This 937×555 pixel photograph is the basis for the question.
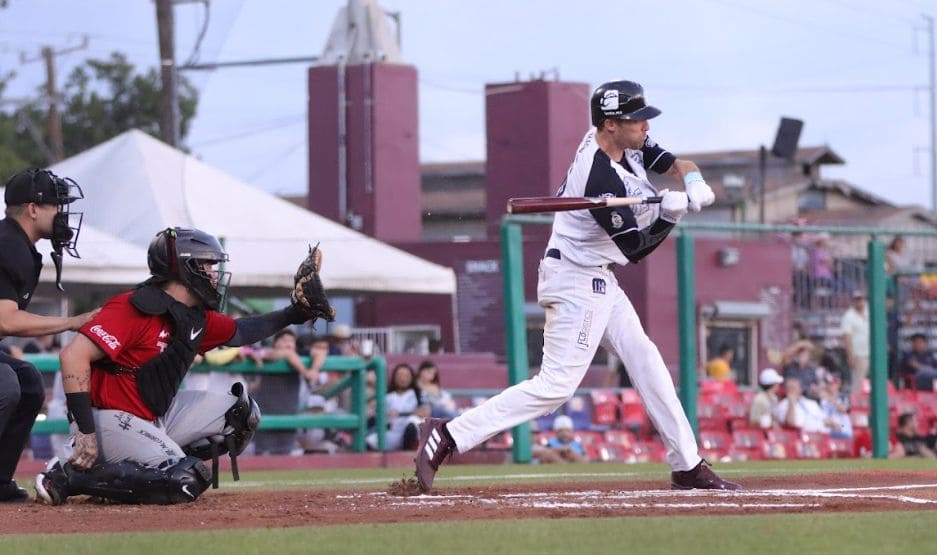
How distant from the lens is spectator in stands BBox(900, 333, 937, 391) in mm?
18812

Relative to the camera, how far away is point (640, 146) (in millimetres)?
8656

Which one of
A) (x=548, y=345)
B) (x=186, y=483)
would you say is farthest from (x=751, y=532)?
(x=186, y=483)

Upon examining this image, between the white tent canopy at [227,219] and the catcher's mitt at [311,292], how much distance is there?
8.88 metres

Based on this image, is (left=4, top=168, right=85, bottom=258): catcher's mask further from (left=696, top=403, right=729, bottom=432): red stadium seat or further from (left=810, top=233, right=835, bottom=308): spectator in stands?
(left=810, top=233, right=835, bottom=308): spectator in stands

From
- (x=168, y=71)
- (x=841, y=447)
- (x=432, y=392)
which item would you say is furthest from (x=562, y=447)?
(x=168, y=71)

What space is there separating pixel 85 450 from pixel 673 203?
3100mm

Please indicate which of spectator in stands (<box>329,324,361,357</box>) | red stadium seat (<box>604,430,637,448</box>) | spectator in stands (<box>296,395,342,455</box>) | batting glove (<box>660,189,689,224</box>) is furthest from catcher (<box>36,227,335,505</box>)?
red stadium seat (<box>604,430,637,448</box>)

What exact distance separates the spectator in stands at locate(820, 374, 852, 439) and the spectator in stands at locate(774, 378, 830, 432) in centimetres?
8

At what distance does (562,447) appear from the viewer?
16156 mm

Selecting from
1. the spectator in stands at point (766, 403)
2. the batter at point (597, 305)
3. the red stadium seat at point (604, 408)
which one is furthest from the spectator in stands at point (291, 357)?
Result: the batter at point (597, 305)

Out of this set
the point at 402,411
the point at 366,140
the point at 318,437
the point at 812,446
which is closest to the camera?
the point at 318,437

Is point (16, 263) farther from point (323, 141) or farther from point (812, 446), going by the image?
point (323, 141)

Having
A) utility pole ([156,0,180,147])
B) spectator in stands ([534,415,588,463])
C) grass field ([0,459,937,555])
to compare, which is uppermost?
utility pole ([156,0,180,147])

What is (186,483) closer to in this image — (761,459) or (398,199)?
(761,459)
